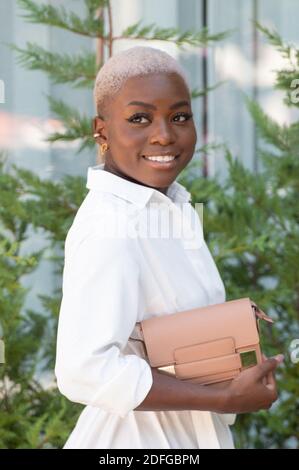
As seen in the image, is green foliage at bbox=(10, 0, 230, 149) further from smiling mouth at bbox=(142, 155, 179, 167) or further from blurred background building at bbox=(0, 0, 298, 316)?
smiling mouth at bbox=(142, 155, 179, 167)

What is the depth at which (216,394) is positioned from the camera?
194cm

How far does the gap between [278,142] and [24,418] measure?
1566mm

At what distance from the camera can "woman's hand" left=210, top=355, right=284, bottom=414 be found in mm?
1950

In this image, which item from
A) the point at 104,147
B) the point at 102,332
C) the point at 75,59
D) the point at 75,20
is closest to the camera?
the point at 102,332

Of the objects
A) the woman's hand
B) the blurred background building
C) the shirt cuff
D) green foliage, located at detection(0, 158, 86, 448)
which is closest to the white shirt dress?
the shirt cuff

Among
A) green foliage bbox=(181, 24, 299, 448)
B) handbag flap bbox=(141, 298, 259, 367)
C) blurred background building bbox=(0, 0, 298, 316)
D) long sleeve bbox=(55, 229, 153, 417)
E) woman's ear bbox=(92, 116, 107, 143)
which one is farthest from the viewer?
blurred background building bbox=(0, 0, 298, 316)

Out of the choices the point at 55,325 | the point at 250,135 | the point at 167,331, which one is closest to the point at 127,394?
the point at 167,331

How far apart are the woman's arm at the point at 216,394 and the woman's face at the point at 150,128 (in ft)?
1.38

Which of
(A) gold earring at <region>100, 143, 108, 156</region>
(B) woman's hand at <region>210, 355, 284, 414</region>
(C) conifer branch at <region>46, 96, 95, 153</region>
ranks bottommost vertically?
(B) woman's hand at <region>210, 355, 284, 414</region>

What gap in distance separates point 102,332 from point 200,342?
0.22 meters

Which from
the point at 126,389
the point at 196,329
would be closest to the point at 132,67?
the point at 196,329

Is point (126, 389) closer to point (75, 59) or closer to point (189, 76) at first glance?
point (75, 59)

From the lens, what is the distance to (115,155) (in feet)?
6.82

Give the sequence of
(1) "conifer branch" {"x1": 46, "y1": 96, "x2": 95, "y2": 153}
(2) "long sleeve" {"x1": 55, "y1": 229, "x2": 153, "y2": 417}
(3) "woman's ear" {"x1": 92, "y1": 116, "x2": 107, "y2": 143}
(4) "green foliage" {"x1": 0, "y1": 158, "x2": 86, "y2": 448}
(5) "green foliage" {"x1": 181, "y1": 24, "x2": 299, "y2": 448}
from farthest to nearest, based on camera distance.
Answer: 1. (5) "green foliage" {"x1": 181, "y1": 24, "x2": 299, "y2": 448}
2. (1) "conifer branch" {"x1": 46, "y1": 96, "x2": 95, "y2": 153}
3. (4) "green foliage" {"x1": 0, "y1": 158, "x2": 86, "y2": 448}
4. (3) "woman's ear" {"x1": 92, "y1": 116, "x2": 107, "y2": 143}
5. (2) "long sleeve" {"x1": 55, "y1": 229, "x2": 153, "y2": 417}
